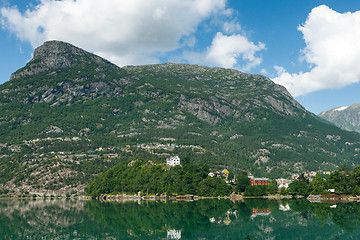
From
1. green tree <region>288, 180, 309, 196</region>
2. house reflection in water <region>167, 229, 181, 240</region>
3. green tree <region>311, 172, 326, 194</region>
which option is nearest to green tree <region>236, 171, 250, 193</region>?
green tree <region>288, 180, 309, 196</region>

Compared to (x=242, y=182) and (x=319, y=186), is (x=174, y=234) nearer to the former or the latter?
(x=242, y=182)

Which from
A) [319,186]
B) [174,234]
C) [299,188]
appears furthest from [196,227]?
[299,188]

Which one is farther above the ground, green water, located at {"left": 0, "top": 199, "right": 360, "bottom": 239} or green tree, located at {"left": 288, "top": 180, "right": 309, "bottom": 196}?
green tree, located at {"left": 288, "top": 180, "right": 309, "bottom": 196}

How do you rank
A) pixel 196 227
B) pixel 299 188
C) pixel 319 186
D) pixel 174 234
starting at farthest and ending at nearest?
pixel 299 188, pixel 319 186, pixel 196 227, pixel 174 234

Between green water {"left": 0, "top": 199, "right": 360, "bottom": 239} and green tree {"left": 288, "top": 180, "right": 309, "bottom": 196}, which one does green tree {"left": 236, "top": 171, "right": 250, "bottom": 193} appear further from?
green water {"left": 0, "top": 199, "right": 360, "bottom": 239}

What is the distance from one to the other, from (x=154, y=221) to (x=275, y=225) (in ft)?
81.9

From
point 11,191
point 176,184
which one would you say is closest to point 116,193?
point 176,184

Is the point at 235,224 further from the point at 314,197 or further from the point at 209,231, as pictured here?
the point at 314,197

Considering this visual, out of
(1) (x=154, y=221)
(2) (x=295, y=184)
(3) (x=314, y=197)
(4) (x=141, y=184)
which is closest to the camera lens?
(1) (x=154, y=221)

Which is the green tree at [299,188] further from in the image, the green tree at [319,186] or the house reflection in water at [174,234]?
the house reflection in water at [174,234]

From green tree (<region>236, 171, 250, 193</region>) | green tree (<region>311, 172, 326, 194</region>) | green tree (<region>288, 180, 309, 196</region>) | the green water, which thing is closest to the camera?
the green water

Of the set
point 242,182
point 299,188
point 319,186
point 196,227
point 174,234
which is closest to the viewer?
point 174,234

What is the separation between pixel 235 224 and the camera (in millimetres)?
64438

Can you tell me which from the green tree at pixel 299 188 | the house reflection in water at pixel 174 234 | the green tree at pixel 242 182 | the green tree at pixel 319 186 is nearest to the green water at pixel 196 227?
the house reflection in water at pixel 174 234
